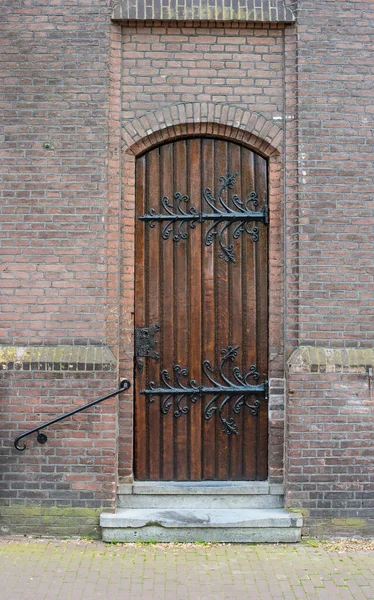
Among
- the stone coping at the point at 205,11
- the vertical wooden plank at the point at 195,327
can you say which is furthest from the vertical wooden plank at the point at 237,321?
the stone coping at the point at 205,11

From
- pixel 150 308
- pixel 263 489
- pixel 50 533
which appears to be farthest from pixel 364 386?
pixel 50 533

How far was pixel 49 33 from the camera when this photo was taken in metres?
5.38

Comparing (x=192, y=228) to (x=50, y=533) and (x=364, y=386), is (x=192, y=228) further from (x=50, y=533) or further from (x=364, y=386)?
(x=50, y=533)

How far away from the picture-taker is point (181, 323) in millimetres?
5551

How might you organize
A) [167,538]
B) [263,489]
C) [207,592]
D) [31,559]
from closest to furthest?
[207,592] < [31,559] < [167,538] < [263,489]

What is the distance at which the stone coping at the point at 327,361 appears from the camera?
5262 millimetres

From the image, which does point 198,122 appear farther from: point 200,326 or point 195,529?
point 195,529

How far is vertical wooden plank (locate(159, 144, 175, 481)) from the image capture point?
553 centimetres

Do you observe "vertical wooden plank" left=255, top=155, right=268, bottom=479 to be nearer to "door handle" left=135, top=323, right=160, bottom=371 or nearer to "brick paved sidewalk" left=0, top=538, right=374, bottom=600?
"brick paved sidewalk" left=0, top=538, right=374, bottom=600

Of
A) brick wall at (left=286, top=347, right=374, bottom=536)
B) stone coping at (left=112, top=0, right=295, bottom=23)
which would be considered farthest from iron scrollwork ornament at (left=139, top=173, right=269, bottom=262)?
stone coping at (left=112, top=0, right=295, bottom=23)

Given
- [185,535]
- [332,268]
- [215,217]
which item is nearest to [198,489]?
[185,535]

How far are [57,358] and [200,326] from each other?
130 cm

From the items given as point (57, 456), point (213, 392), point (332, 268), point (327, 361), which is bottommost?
point (57, 456)

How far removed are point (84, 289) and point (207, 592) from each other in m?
2.60
